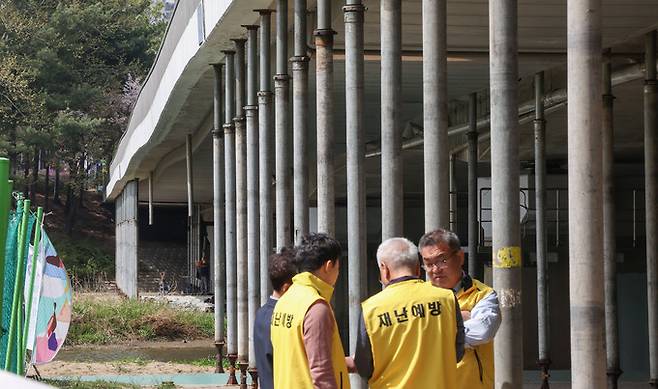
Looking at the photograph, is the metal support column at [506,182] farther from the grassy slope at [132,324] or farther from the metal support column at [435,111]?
the grassy slope at [132,324]

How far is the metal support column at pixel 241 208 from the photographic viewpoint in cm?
2017

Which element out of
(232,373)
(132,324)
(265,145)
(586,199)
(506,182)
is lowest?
(132,324)

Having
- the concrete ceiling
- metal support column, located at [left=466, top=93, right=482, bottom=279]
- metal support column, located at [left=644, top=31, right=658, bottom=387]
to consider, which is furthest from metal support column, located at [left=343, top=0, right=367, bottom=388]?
metal support column, located at [left=466, top=93, right=482, bottom=279]

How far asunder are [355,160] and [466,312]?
24.3 ft

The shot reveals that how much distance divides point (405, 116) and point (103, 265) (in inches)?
1284

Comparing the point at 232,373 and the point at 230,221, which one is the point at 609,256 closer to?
the point at 232,373

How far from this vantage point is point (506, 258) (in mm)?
9852

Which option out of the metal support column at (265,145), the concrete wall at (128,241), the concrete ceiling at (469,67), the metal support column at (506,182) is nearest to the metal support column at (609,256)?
the concrete ceiling at (469,67)

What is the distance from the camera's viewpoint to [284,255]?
711cm

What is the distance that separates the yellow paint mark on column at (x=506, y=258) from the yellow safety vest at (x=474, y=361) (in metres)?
2.66

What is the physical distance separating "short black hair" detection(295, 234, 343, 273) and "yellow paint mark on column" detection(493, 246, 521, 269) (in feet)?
10.5

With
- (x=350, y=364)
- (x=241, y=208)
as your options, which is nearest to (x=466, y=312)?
(x=350, y=364)

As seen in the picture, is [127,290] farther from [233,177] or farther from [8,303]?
[8,303]

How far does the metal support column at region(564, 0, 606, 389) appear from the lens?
336 inches
